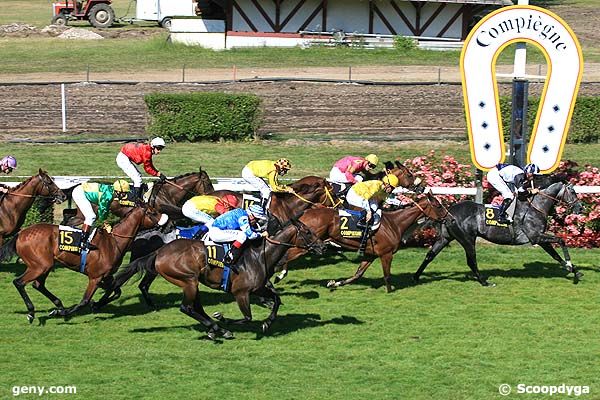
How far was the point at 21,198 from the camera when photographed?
15.1 m

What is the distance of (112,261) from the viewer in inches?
511

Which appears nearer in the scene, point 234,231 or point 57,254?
point 234,231

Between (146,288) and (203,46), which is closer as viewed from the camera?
(146,288)

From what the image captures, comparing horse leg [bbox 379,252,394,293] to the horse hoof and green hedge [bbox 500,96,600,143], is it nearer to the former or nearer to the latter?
the horse hoof

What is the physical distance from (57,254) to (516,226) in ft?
21.6

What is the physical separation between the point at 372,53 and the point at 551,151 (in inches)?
895

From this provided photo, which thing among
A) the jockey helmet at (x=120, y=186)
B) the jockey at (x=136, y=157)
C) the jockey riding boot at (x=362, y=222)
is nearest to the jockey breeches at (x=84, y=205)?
the jockey helmet at (x=120, y=186)

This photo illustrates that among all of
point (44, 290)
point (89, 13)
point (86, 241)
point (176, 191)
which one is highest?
point (89, 13)

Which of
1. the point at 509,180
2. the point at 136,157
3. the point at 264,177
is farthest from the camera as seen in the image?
the point at 136,157

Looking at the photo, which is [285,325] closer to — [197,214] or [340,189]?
[197,214]

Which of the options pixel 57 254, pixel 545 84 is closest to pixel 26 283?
pixel 57 254

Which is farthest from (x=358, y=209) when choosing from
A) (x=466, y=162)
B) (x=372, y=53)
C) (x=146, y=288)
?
(x=372, y=53)

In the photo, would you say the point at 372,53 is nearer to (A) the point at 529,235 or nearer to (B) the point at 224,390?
(A) the point at 529,235

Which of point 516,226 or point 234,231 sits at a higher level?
point 234,231
